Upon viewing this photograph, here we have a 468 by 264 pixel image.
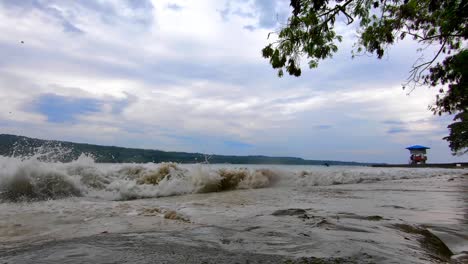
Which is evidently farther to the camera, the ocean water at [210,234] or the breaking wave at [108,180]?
the breaking wave at [108,180]

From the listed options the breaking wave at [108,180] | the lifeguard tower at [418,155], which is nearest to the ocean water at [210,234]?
the breaking wave at [108,180]

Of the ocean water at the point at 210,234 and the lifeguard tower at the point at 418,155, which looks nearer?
the ocean water at the point at 210,234

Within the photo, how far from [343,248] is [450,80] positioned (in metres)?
11.3

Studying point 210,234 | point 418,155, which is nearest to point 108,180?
point 210,234

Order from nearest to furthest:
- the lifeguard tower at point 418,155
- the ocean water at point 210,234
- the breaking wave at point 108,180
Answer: the ocean water at point 210,234, the breaking wave at point 108,180, the lifeguard tower at point 418,155

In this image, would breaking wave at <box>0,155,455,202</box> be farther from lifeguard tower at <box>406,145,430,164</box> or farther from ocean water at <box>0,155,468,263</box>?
lifeguard tower at <box>406,145,430,164</box>

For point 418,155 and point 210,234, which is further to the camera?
point 418,155

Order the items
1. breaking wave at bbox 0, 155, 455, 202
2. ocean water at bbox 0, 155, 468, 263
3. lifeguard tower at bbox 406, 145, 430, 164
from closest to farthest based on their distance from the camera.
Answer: ocean water at bbox 0, 155, 468, 263, breaking wave at bbox 0, 155, 455, 202, lifeguard tower at bbox 406, 145, 430, 164

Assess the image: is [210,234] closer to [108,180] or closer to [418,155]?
[108,180]

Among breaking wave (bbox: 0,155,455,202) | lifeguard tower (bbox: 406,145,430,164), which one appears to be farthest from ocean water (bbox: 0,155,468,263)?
lifeguard tower (bbox: 406,145,430,164)

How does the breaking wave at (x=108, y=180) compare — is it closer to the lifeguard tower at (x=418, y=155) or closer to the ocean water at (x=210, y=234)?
the ocean water at (x=210, y=234)

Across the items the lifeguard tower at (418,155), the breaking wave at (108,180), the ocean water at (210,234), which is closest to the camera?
the ocean water at (210,234)

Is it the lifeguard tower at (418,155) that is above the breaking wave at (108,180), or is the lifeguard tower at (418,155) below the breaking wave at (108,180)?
above

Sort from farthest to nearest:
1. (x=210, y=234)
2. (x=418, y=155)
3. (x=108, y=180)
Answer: (x=418, y=155) < (x=108, y=180) < (x=210, y=234)
